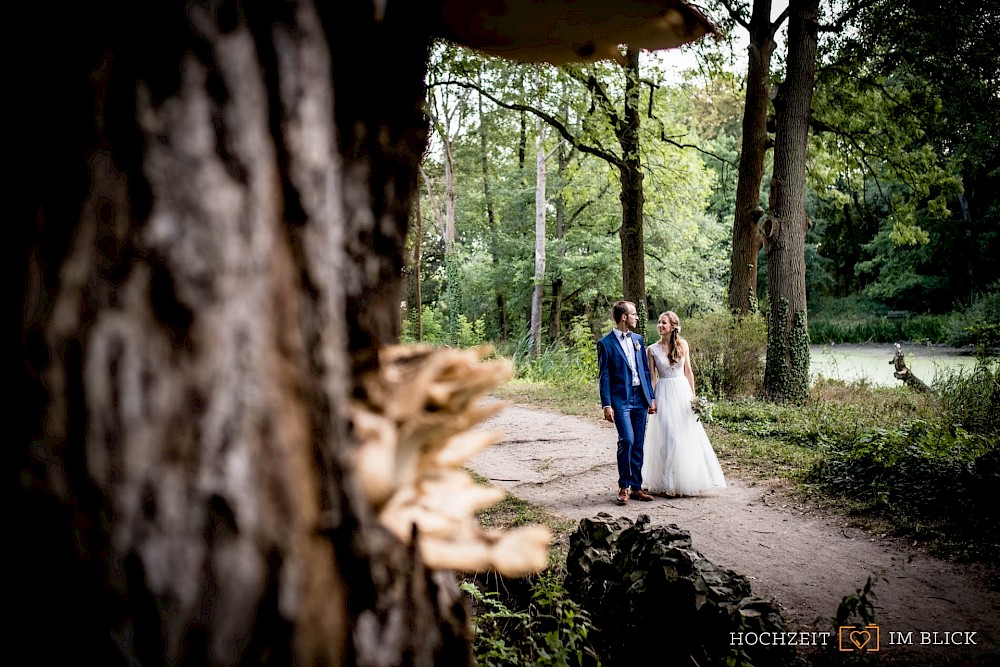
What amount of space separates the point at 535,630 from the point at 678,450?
3.68 metres

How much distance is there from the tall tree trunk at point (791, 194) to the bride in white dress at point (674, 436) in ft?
17.6

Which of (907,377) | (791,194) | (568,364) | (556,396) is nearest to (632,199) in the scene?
(791,194)

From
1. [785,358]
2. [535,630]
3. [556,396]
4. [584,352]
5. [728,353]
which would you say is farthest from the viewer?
A: [584,352]

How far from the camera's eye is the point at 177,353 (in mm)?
784

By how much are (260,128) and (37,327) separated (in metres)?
0.39

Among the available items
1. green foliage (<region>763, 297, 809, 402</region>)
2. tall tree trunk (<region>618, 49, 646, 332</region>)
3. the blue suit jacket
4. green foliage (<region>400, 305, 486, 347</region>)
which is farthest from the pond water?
green foliage (<region>400, 305, 486, 347</region>)

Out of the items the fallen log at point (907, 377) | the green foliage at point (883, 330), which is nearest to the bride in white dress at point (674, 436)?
the fallen log at point (907, 377)

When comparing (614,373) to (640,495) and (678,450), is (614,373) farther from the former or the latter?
(640,495)

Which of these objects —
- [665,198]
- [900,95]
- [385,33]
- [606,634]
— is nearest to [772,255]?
[665,198]

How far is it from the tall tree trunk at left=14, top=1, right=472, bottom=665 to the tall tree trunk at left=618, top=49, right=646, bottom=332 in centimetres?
1257

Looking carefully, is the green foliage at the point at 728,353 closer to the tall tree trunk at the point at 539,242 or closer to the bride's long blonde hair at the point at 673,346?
the bride's long blonde hair at the point at 673,346

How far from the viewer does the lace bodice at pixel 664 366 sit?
267 inches

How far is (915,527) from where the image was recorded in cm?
536

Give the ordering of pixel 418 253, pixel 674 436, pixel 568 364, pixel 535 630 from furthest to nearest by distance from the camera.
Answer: pixel 568 364 < pixel 674 436 < pixel 418 253 < pixel 535 630
